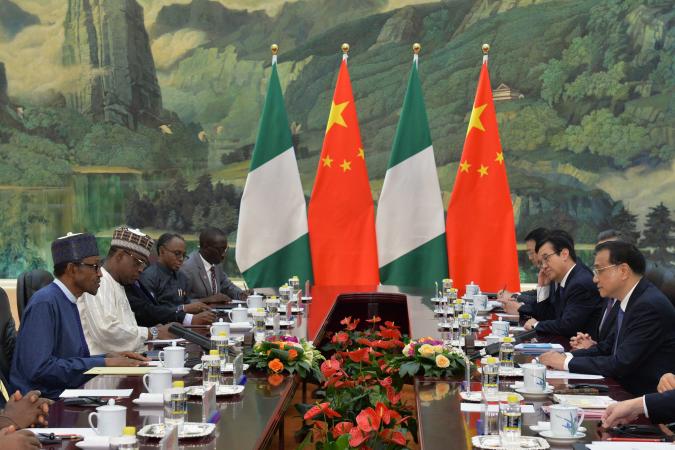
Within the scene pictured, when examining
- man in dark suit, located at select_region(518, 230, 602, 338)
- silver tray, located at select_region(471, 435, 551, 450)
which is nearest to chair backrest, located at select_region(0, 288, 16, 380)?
silver tray, located at select_region(471, 435, 551, 450)

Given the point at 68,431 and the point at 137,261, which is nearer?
the point at 68,431

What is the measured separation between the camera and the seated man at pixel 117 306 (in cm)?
464

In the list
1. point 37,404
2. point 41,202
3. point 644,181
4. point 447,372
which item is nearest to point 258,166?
point 41,202

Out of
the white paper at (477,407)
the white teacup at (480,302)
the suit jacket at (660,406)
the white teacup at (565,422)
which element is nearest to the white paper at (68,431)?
the white paper at (477,407)

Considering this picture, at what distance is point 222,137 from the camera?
31.0 feet

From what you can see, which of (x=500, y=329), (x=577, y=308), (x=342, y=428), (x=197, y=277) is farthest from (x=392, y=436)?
(x=197, y=277)

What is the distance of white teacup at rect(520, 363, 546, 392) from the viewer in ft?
10.7

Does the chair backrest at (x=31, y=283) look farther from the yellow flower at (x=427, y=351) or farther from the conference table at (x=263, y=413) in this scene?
the yellow flower at (x=427, y=351)

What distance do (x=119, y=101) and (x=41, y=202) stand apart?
127cm

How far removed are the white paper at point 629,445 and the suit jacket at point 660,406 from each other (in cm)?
38

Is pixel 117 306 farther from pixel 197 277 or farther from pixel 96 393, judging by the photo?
pixel 197 277

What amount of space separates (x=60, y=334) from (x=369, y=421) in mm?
1537

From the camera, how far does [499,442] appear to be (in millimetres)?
2564

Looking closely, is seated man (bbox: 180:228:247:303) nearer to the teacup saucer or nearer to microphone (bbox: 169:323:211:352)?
microphone (bbox: 169:323:211:352)
